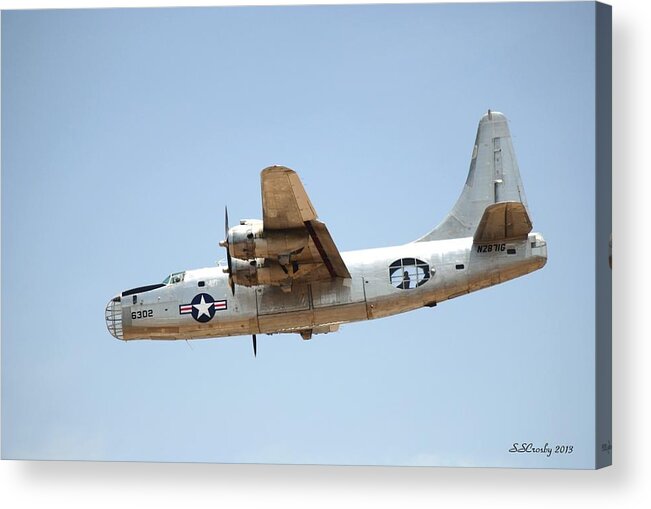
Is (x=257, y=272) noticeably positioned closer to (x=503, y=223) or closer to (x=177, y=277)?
(x=177, y=277)

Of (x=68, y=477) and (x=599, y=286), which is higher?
(x=599, y=286)

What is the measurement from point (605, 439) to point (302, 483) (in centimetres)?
503

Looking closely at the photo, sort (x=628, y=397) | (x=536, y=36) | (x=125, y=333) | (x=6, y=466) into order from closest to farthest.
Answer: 1. (x=628, y=397)
2. (x=536, y=36)
3. (x=6, y=466)
4. (x=125, y=333)

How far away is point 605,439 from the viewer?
18844 mm

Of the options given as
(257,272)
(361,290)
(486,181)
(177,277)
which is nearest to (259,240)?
(257,272)

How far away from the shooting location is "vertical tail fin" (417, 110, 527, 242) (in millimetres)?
22828

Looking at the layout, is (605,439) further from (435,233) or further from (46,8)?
(46,8)

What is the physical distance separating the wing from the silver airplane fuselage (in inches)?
13.2

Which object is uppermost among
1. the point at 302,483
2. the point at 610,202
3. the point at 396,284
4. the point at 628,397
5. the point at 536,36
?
the point at 536,36

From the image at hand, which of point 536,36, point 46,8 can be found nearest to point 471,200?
point 536,36

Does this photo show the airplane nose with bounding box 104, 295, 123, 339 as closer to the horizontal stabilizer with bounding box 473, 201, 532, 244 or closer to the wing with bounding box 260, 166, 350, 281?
the wing with bounding box 260, 166, 350, 281

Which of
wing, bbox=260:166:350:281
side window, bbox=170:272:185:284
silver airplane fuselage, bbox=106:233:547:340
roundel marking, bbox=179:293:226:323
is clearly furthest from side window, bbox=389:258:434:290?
side window, bbox=170:272:185:284

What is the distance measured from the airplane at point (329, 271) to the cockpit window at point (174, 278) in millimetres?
19

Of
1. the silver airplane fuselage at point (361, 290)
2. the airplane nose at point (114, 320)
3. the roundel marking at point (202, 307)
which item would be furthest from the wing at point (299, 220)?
the airplane nose at point (114, 320)
